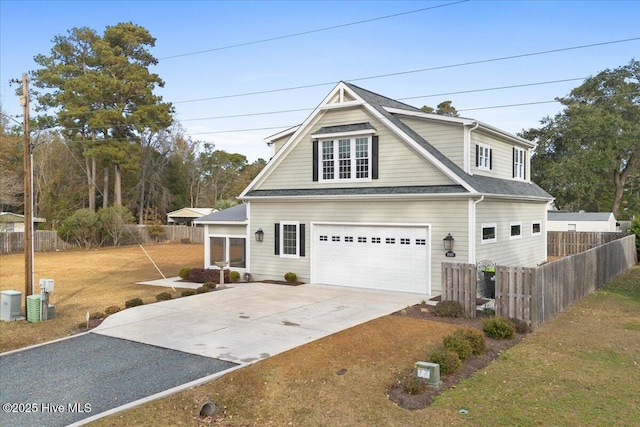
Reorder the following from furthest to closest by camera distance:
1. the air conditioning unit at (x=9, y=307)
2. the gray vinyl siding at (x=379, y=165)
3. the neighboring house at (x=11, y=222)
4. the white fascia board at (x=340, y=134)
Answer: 1. the neighboring house at (x=11, y=222)
2. the white fascia board at (x=340, y=134)
3. the gray vinyl siding at (x=379, y=165)
4. the air conditioning unit at (x=9, y=307)

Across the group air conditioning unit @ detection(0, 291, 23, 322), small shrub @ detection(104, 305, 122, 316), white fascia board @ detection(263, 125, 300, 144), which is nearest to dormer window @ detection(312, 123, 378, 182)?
white fascia board @ detection(263, 125, 300, 144)

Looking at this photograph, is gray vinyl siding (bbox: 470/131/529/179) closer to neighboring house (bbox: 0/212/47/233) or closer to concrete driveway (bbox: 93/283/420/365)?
concrete driveway (bbox: 93/283/420/365)

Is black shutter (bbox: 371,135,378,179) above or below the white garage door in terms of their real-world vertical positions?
above

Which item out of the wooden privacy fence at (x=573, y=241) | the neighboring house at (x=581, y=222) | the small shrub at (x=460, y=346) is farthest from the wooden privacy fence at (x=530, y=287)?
the neighboring house at (x=581, y=222)

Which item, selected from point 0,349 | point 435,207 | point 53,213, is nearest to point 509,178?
point 435,207

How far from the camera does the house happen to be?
51.2 ft

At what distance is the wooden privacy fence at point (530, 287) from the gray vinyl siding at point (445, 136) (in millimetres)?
5126

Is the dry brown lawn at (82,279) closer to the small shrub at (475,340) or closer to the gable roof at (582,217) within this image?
the small shrub at (475,340)

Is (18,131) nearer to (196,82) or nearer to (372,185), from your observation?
(196,82)

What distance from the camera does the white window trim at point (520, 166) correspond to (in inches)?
829

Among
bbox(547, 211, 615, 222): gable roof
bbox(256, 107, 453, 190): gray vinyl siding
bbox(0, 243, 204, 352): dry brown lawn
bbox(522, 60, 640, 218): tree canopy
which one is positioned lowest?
bbox(0, 243, 204, 352): dry brown lawn

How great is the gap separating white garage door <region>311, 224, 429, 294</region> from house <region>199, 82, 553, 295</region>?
0.04 meters

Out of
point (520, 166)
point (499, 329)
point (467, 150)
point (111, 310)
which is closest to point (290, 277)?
point (111, 310)

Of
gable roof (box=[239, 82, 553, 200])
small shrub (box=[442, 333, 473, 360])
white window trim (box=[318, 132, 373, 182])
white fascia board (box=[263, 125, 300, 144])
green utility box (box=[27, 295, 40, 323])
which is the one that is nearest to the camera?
small shrub (box=[442, 333, 473, 360])
